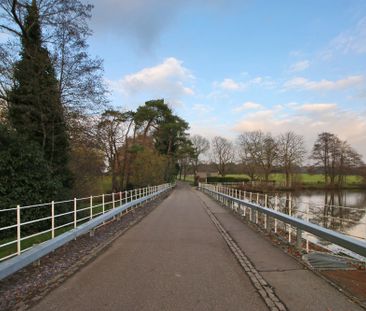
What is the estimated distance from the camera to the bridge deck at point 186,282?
5.24 metres

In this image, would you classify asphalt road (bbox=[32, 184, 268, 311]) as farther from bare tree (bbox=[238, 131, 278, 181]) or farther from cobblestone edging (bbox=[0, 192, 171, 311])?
bare tree (bbox=[238, 131, 278, 181])

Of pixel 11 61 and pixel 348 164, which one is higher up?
pixel 11 61

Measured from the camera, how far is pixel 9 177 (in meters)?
14.6

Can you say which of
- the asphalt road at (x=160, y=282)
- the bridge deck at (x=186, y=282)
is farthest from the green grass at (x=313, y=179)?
→ the asphalt road at (x=160, y=282)

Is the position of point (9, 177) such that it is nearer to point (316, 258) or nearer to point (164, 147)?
point (316, 258)

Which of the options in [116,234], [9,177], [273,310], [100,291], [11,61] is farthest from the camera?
[11,61]

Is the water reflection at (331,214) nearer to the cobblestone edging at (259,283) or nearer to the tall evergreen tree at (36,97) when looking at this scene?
the cobblestone edging at (259,283)

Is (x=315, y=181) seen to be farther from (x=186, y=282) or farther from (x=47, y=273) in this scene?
(x=47, y=273)

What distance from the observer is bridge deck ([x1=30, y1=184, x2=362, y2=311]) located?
5.24 m

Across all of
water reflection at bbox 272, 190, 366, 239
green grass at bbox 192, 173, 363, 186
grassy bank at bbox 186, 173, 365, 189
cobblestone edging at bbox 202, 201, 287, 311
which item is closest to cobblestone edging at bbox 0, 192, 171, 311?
cobblestone edging at bbox 202, 201, 287, 311

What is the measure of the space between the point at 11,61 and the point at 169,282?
15.4 metres

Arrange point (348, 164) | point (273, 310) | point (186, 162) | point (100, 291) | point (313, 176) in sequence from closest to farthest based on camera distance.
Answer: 1. point (273, 310)
2. point (100, 291)
3. point (348, 164)
4. point (313, 176)
5. point (186, 162)

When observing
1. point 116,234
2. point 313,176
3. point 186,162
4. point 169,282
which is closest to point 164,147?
point 313,176

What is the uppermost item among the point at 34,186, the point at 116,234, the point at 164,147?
the point at 164,147
